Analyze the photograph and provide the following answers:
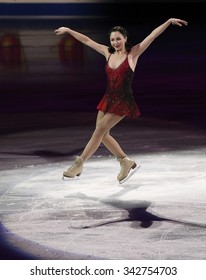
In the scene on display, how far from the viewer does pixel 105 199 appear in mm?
3852

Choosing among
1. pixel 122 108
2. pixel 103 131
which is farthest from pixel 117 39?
pixel 103 131

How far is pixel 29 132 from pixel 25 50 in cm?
402

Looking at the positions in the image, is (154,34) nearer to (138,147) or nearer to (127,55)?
(127,55)

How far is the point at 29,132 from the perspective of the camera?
5266 mm

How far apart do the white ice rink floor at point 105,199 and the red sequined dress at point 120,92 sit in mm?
461

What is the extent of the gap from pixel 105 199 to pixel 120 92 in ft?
1.84

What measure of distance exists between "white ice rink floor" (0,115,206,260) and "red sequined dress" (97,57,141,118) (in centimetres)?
46

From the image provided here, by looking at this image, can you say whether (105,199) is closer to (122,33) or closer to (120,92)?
(120,92)

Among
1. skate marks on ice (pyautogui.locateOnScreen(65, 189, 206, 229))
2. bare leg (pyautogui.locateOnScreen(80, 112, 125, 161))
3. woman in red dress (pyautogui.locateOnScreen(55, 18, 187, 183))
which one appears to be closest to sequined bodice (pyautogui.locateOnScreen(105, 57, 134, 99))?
woman in red dress (pyautogui.locateOnScreen(55, 18, 187, 183))

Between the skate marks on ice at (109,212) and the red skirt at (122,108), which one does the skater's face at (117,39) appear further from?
the skate marks on ice at (109,212)

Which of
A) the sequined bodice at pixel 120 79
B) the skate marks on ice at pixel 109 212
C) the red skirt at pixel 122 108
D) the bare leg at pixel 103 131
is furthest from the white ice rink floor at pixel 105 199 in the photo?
the sequined bodice at pixel 120 79

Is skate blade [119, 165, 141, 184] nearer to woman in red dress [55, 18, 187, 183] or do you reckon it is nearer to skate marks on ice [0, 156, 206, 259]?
skate marks on ice [0, 156, 206, 259]

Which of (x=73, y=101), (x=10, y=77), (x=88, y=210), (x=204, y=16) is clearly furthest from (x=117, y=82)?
(x=204, y=16)

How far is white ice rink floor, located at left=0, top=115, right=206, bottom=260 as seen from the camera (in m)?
3.28
